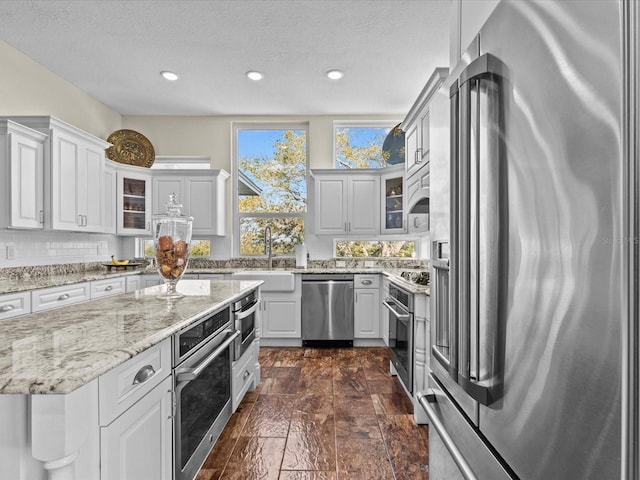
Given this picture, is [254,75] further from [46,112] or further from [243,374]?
[243,374]

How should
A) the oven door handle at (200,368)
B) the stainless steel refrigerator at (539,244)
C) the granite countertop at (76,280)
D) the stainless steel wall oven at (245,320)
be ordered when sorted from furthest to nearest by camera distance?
1. the granite countertop at (76,280)
2. the stainless steel wall oven at (245,320)
3. the oven door handle at (200,368)
4. the stainless steel refrigerator at (539,244)

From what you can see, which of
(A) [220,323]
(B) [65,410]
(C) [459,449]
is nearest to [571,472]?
(C) [459,449]

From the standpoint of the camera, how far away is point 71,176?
3.52m

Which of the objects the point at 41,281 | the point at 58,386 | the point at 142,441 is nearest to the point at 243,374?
the point at 142,441

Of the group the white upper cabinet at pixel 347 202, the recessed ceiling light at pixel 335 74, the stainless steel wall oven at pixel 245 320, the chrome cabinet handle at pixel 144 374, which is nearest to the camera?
the chrome cabinet handle at pixel 144 374

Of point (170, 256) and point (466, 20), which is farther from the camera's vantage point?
point (170, 256)

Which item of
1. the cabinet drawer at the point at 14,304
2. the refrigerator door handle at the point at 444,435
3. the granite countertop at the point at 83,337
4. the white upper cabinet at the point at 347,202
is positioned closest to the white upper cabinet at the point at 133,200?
the cabinet drawer at the point at 14,304

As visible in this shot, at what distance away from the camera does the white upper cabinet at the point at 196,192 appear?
467cm

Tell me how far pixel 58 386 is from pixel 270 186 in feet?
14.6

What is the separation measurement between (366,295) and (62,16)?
3.83 m

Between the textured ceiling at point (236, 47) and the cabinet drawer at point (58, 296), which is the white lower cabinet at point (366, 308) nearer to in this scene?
the textured ceiling at point (236, 47)

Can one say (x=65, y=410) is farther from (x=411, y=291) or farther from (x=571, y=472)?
(x=411, y=291)

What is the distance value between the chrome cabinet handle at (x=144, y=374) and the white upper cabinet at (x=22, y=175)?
2735 mm

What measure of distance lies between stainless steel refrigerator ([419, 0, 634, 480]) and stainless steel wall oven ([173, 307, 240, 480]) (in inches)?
38.7
